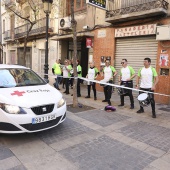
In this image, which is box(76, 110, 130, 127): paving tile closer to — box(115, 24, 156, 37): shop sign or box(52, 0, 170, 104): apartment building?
box(52, 0, 170, 104): apartment building

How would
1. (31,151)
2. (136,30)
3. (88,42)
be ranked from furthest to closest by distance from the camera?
(88,42)
(136,30)
(31,151)

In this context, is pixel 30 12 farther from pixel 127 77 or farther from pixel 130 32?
pixel 127 77

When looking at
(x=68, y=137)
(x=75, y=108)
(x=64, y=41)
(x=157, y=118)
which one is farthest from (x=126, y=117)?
(x=64, y=41)

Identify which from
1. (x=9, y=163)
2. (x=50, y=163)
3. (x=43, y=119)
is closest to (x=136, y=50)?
(x=43, y=119)

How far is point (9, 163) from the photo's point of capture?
10.8 ft

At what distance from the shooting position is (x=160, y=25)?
Result: 7867 mm

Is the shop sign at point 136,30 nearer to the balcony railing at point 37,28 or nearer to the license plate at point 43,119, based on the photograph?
the license plate at point 43,119

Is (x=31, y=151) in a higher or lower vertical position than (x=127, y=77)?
lower

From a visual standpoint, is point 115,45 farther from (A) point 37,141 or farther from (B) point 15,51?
(B) point 15,51

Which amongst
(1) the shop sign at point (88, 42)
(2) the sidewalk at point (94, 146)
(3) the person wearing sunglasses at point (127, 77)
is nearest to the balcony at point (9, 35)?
(1) the shop sign at point (88, 42)

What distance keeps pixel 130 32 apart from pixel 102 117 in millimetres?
4829

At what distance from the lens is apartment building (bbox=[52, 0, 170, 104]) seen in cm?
785

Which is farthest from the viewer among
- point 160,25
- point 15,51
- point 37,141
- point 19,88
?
point 15,51

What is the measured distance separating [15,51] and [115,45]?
15609 millimetres
